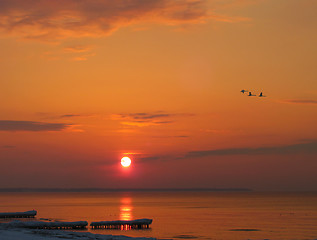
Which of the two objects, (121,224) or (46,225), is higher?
(121,224)

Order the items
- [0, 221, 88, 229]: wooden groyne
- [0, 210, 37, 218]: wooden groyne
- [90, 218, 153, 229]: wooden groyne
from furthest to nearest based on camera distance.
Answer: [0, 210, 37, 218]: wooden groyne → [90, 218, 153, 229]: wooden groyne → [0, 221, 88, 229]: wooden groyne

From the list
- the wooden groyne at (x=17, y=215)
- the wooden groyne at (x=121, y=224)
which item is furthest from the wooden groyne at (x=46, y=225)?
the wooden groyne at (x=17, y=215)

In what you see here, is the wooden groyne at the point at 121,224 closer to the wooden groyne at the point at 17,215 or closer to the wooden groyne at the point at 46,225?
the wooden groyne at the point at 46,225

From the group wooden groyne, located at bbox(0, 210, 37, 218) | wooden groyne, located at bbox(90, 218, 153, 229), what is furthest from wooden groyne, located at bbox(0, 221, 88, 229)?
wooden groyne, located at bbox(0, 210, 37, 218)

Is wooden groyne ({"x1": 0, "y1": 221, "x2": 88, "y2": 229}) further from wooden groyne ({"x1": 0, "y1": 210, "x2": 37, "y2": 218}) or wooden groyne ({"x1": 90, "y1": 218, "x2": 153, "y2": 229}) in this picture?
wooden groyne ({"x1": 0, "y1": 210, "x2": 37, "y2": 218})

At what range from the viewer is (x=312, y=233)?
9031 cm

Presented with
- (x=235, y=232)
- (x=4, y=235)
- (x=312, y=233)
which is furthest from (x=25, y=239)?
(x=312, y=233)

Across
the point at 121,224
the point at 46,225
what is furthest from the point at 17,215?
the point at 121,224

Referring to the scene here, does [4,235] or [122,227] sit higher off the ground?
[122,227]

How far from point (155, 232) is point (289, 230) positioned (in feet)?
96.4

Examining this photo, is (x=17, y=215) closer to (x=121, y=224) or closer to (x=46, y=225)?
(x=46, y=225)

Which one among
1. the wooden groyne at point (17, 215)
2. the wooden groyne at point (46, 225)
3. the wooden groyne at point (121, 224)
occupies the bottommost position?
the wooden groyne at point (46, 225)

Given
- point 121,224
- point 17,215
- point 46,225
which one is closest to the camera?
point 46,225

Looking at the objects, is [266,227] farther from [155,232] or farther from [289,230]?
[155,232]
